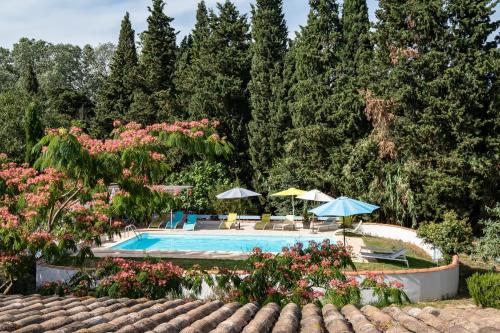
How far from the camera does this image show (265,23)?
32156 millimetres

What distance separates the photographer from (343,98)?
1080 inches

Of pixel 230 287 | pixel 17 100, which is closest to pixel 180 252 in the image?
pixel 230 287

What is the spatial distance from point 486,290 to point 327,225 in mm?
12811

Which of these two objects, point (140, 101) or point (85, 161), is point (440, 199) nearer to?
point (85, 161)

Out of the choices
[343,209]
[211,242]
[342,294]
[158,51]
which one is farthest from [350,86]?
[158,51]

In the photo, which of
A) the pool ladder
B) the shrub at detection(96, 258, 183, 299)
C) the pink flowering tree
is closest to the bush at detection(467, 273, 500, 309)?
the pink flowering tree

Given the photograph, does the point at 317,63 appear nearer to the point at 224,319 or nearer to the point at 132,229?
the point at 132,229

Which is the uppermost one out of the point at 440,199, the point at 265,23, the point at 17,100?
the point at 265,23

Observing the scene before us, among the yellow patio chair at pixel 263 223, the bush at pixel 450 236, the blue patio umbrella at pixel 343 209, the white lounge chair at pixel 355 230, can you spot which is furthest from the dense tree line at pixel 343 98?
the blue patio umbrella at pixel 343 209

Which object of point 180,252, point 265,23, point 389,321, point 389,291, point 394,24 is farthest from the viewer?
point 265,23

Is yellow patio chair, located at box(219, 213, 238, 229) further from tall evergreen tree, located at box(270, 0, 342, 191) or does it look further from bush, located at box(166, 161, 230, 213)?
tall evergreen tree, located at box(270, 0, 342, 191)

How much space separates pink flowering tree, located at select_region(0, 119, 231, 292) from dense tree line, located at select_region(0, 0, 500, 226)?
13717 mm

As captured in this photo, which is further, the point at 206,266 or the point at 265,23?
the point at 265,23

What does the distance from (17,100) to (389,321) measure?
3534cm
